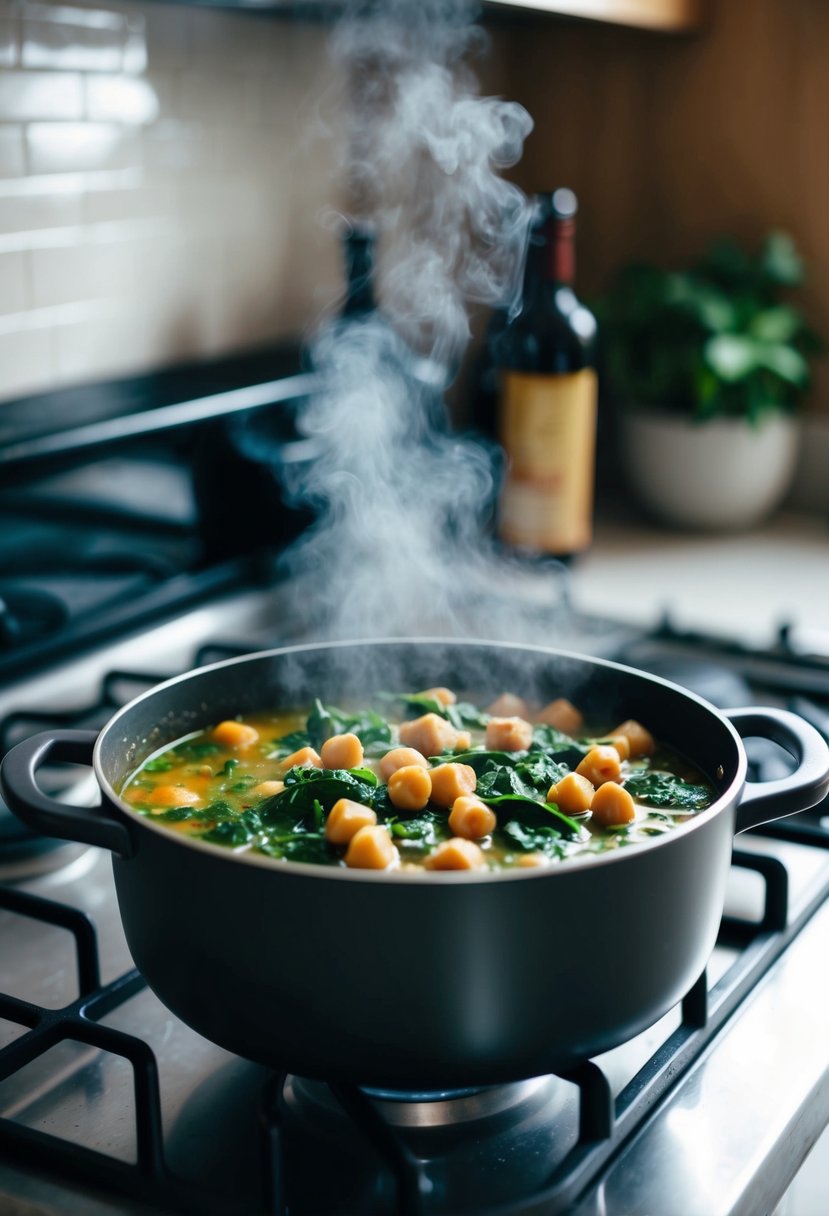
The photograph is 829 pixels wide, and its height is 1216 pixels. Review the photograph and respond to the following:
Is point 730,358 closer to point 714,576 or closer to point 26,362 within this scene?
point 714,576

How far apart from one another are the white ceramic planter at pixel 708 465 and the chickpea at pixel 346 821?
1.28 metres

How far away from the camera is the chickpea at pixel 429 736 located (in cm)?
91

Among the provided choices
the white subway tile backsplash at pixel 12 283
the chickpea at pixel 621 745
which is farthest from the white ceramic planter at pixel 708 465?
the chickpea at pixel 621 745

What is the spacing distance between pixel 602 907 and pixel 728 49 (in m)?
1.73

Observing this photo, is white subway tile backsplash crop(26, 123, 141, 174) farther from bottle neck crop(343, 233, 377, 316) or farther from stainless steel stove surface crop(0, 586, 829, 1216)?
stainless steel stove surface crop(0, 586, 829, 1216)

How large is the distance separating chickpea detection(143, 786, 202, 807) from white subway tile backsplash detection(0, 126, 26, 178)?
769 mm

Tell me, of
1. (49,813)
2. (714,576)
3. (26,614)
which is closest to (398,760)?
(49,813)

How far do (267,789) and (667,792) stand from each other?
10.4 inches

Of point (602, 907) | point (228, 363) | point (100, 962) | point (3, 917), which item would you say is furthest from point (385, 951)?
point (228, 363)

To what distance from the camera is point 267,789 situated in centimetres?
87

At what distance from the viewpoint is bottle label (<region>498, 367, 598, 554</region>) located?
1.59 meters

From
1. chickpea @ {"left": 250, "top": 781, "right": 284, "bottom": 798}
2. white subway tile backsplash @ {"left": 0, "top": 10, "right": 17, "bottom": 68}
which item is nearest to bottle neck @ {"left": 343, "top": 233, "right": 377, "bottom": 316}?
white subway tile backsplash @ {"left": 0, "top": 10, "right": 17, "bottom": 68}

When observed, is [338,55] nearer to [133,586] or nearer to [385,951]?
[133,586]

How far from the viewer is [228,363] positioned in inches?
65.5
